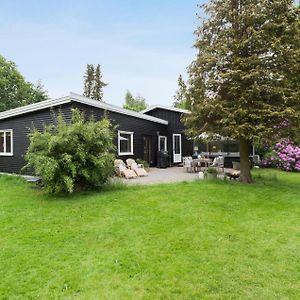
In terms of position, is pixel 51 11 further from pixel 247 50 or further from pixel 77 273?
pixel 77 273

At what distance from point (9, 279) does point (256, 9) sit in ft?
31.2

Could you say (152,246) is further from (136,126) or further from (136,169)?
(136,126)

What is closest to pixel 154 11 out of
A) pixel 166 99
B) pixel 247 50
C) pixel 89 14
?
pixel 89 14

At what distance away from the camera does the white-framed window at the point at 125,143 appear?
1374 cm

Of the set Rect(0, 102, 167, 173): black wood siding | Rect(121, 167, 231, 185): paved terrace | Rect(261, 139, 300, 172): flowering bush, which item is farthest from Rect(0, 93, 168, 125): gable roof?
Rect(261, 139, 300, 172): flowering bush

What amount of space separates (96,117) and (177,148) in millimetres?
8417

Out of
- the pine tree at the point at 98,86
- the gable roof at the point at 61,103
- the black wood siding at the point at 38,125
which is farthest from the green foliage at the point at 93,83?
the gable roof at the point at 61,103

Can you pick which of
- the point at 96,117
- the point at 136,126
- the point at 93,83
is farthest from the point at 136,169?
the point at 93,83

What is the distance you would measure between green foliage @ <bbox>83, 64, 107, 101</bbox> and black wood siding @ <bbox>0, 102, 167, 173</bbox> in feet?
97.6

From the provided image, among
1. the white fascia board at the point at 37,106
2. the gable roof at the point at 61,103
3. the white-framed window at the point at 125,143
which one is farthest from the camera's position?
the white-framed window at the point at 125,143

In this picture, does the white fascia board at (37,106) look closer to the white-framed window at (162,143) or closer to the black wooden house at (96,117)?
the black wooden house at (96,117)

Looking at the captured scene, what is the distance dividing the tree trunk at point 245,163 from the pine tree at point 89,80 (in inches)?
1437

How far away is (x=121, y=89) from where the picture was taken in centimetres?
5356

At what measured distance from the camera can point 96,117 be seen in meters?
12.1
